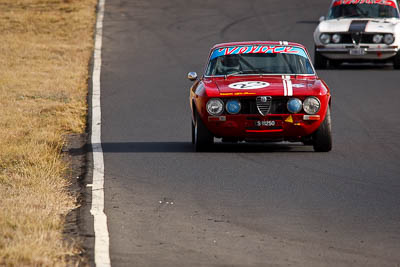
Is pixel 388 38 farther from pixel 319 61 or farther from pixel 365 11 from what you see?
pixel 319 61

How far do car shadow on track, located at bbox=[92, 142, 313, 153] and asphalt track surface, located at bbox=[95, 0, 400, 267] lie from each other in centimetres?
3

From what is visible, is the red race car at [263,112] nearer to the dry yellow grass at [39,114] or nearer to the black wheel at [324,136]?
the black wheel at [324,136]

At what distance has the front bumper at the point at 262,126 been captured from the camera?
41.8 ft

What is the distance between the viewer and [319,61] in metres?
24.5

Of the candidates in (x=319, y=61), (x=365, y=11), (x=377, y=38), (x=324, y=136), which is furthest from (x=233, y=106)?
(x=365, y=11)

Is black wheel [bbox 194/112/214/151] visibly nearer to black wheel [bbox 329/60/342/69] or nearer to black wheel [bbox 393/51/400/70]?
black wheel [bbox 393/51/400/70]

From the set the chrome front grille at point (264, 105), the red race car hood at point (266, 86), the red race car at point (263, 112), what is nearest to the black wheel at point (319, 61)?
the red race car hood at point (266, 86)

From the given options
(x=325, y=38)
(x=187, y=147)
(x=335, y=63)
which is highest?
(x=187, y=147)

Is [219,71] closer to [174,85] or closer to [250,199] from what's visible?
[250,199]

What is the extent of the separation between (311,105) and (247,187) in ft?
8.15

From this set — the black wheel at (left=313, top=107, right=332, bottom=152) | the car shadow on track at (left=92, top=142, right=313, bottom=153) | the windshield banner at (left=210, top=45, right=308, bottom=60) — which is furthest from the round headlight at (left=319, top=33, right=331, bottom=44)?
the black wheel at (left=313, top=107, right=332, bottom=152)

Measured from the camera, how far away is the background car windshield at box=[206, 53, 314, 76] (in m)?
13.9

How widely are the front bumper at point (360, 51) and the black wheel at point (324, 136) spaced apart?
10723mm

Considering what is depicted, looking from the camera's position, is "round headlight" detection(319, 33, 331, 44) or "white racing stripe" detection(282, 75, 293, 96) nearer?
"white racing stripe" detection(282, 75, 293, 96)
